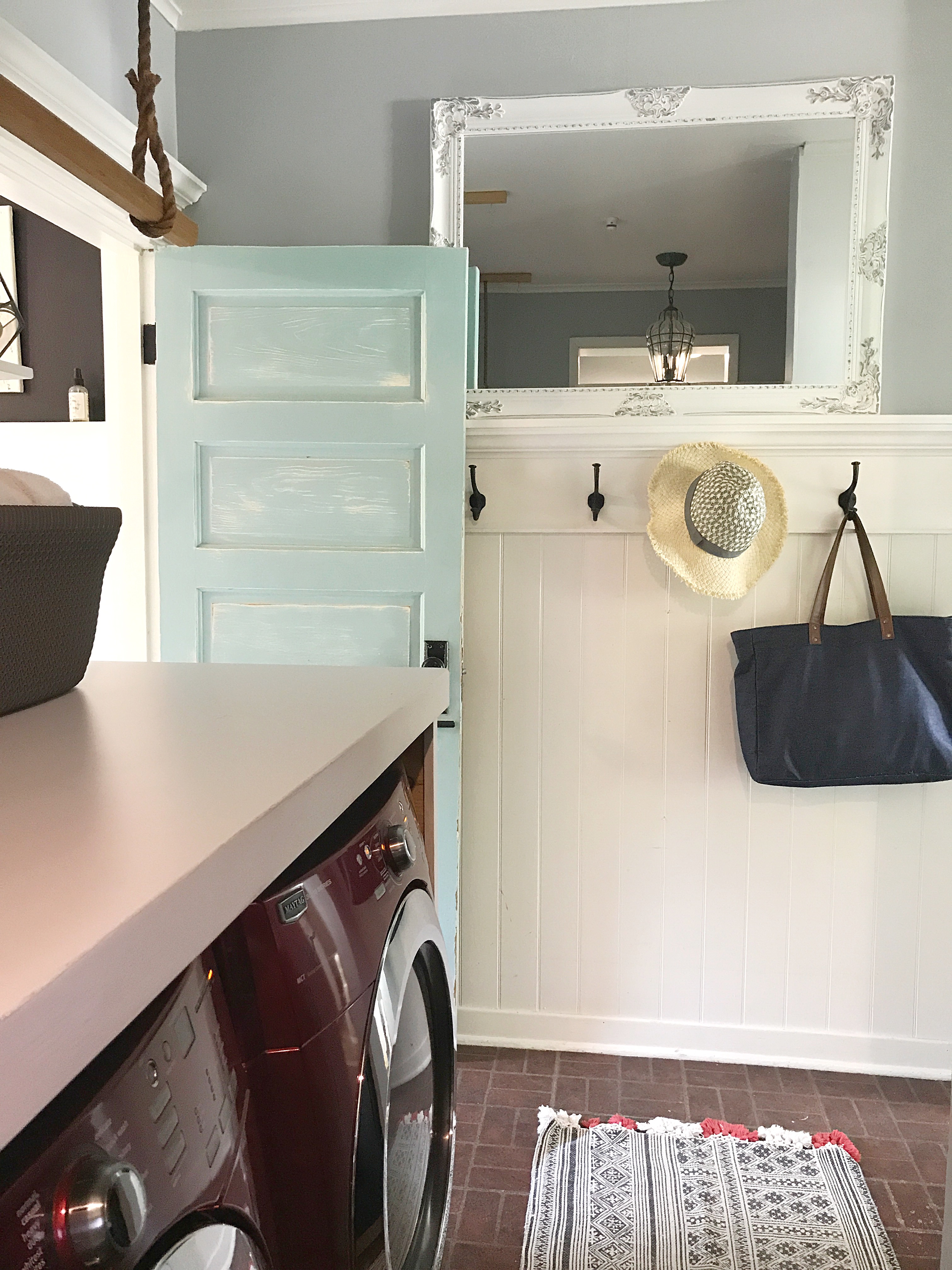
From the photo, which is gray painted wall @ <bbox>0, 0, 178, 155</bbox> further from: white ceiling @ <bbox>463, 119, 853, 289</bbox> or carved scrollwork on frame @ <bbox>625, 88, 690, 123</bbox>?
carved scrollwork on frame @ <bbox>625, 88, 690, 123</bbox>

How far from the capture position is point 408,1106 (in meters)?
0.89

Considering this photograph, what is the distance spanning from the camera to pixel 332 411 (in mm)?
2131

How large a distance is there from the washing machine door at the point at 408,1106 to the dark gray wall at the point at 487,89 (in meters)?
1.77

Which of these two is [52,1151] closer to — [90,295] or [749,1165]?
[749,1165]

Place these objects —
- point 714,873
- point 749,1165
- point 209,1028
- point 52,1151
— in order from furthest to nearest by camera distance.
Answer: point 714,873 < point 749,1165 < point 209,1028 < point 52,1151

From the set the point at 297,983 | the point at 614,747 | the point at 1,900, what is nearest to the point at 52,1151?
the point at 1,900

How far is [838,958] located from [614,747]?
72cm

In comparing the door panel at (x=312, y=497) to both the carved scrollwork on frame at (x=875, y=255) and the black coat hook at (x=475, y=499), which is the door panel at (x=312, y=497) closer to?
the black coat hook at (x=475, y=499)

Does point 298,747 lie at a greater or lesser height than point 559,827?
greater

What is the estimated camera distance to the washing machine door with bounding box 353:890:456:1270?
702 millimetres

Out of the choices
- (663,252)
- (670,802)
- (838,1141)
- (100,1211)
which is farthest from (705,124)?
(100,1211)

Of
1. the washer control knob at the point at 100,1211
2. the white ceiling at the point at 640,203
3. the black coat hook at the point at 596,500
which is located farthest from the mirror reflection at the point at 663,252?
the washer control knob at the point at 100,1211

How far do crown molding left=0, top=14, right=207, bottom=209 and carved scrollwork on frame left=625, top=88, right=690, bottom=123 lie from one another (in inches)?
40.5

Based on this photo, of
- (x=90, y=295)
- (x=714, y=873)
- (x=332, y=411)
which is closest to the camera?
(x=332, y=411)
